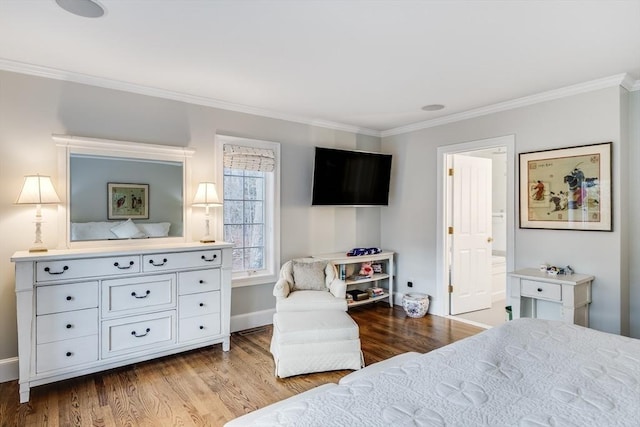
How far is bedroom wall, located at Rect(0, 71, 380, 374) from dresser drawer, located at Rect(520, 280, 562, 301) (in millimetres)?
2207

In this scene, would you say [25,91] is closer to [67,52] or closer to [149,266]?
[67,52]

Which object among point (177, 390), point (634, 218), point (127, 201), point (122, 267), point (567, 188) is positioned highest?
point (567, 188)

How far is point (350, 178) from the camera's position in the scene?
4.55 m

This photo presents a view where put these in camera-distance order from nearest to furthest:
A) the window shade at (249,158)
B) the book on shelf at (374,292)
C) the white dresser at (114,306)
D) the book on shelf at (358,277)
Answer: the white dresser at (114,306), the window shade at (249,158), the book on shelf at (358,277), the book on shelf at (374,292)

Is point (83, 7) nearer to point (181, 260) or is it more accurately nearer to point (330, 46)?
point (330, 46)

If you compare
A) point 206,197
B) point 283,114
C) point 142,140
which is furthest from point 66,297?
point 283,114

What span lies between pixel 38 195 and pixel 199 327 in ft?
5.29

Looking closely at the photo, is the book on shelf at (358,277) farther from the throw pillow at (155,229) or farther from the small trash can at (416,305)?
the throw pillow at (155,229)

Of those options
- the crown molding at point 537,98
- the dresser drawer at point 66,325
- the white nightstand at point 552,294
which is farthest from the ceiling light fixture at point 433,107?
the dresser drawer at point 66,325

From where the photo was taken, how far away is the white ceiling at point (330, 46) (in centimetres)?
204

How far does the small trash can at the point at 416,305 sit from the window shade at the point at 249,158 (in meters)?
2.30

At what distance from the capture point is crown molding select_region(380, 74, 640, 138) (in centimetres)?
306

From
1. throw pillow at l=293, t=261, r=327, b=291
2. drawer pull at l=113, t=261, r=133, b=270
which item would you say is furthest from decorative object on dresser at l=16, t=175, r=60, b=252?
throw pillow at l=293, t=261, r=327, b=291

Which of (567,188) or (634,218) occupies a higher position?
(567,188)
